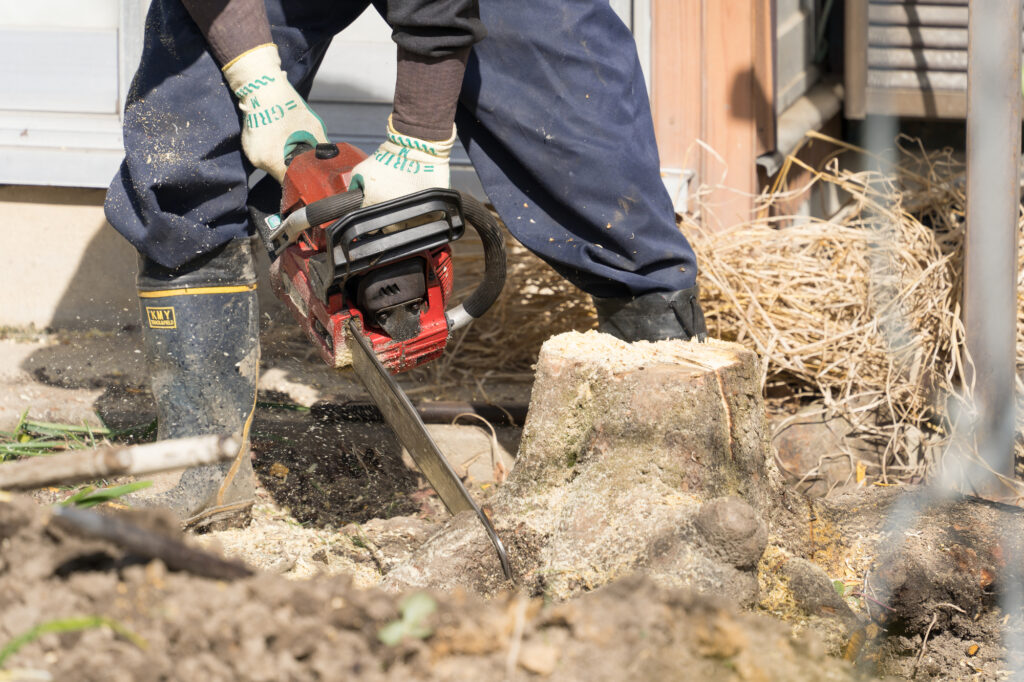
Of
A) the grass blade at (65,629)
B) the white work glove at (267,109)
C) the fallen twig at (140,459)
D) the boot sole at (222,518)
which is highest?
the white work glove at (267,109)

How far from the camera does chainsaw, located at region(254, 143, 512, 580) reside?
6.12 ft

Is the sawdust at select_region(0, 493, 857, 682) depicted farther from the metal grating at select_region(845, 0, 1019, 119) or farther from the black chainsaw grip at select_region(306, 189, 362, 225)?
the metal grating at select_region(845, 0, 1019, 119)

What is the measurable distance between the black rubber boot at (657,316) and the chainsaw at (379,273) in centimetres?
42

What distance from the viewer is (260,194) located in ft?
7.91

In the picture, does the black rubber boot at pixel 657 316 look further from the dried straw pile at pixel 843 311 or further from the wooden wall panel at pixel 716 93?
the wooden wall panel at pixel 716 93

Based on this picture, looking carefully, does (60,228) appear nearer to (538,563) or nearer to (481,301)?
(481,301)

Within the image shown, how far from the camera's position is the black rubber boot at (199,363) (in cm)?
221

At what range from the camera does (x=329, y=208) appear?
188 cm

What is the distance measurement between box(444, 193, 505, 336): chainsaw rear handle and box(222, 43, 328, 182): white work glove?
49cm

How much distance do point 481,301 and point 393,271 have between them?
0.87 ft

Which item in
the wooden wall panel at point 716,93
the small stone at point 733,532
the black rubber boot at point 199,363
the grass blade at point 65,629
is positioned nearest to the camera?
the grass blade at point 65,629

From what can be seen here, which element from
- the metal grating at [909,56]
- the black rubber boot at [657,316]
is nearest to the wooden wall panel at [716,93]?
the metal grating at [909,56]

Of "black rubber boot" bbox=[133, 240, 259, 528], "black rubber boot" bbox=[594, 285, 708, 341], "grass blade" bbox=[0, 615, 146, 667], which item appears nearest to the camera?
"grass blade" bbox=[0, 615, 146, 667]

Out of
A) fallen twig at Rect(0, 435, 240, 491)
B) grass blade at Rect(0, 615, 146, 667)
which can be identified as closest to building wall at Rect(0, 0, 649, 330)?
fallen twig at Rect(0, 435, 240, 491)
